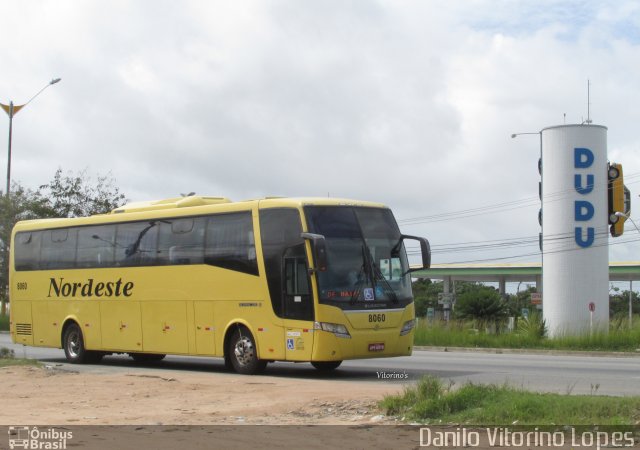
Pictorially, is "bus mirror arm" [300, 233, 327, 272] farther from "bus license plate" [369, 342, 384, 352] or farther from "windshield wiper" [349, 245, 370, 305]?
"bus license plate" [369, 342, 384, 352]

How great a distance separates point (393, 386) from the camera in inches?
597

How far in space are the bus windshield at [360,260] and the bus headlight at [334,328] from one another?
0.39 metres

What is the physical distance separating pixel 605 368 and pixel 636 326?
13.6 metres

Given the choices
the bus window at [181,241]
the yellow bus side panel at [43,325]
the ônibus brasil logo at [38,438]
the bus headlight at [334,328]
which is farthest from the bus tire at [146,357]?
the ônibus brasil logo at [38,438]

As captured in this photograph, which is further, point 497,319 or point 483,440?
point 497,319

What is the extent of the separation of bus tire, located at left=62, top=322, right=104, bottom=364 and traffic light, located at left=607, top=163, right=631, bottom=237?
83.8ft

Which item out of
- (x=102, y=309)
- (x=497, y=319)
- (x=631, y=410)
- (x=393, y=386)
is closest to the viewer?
(x=631, y=410)

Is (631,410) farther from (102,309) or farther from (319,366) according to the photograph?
(102,309)

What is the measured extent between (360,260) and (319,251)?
1409mm

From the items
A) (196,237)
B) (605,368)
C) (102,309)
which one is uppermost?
(196,237)

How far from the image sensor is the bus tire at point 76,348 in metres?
22.9

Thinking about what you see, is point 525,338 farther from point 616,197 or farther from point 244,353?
point 244,353

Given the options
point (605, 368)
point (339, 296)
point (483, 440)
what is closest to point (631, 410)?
point (483, 440)

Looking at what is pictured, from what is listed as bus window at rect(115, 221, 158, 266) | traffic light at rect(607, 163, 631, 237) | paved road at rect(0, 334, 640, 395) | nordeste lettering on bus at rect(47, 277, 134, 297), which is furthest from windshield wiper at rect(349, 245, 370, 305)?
traffic light at rect(607, 163, 631, 237)
